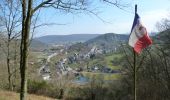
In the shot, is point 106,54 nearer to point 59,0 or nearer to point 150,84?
point 150,84

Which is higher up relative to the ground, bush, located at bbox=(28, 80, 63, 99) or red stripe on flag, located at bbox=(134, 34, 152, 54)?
red stripe on flag, located at bbox=(134, 34, 152, 54)

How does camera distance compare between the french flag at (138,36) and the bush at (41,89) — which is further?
the bush at (41,89)

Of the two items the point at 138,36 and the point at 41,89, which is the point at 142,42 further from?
the point at 41,89

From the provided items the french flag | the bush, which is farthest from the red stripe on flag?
the bush

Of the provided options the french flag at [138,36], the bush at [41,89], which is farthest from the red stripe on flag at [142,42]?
the bush at [41,89]

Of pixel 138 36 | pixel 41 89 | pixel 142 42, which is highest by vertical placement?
pixel 138 36

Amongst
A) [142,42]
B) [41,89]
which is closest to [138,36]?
[142,42]

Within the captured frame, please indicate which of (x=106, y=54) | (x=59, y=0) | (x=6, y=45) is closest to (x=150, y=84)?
(x=6, y=45)

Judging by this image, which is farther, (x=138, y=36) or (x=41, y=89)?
(x=41, y=89)

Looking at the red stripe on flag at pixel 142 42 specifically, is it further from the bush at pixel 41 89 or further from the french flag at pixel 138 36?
the bush at pixel 41 89

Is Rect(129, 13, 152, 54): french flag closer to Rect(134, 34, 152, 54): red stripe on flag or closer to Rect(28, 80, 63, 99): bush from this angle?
Rect(134, 34, 152, 54): red stripe on flag
